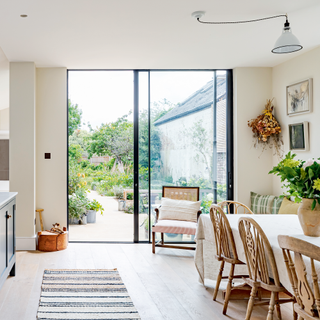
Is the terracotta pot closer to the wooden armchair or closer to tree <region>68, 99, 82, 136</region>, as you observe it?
the wooden armchair

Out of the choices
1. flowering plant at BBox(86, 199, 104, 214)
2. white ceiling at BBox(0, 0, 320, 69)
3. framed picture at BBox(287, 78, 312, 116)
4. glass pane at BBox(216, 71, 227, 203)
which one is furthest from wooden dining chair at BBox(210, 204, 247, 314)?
flowering plant at BBox(86, 199, 104, 214)

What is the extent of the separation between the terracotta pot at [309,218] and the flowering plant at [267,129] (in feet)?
8.61

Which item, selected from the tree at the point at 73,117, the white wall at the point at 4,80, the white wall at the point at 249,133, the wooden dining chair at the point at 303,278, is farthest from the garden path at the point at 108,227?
the wooden dining chair at the point at 303,278

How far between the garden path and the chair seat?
28.5 inches

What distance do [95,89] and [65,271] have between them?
273cm

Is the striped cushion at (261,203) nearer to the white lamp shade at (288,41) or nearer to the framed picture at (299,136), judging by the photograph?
the framed picture at (299,136)

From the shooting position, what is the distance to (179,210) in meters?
4.82

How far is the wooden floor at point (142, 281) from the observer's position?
284 centimetres

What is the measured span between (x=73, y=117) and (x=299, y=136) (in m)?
3.23

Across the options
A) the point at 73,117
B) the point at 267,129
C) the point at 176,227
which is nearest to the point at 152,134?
the point at 73,117

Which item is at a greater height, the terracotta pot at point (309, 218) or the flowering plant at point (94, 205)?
the terracotta pot at point (309, 218)

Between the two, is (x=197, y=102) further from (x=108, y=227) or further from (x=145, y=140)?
(x=108, y=227)

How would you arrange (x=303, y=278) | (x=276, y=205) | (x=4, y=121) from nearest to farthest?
(x=303, y=278)
(x=276, y=205)
(x=4, y=121)

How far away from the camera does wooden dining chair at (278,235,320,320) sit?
5.41 feet
